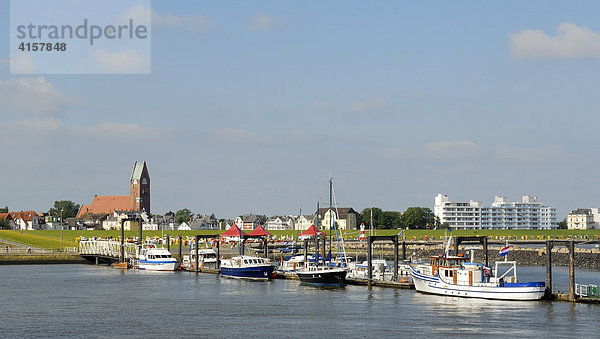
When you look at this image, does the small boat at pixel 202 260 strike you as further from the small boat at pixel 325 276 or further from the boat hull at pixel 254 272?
the small boat at pixel 325 276

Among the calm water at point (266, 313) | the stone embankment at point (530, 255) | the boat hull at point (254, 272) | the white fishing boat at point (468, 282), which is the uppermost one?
the white fishing boat at point (468, 282)

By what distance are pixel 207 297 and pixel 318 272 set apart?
595 inches

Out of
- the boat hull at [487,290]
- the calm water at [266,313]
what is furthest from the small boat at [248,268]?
the boat hull at [487,290]

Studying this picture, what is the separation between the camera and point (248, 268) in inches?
3939

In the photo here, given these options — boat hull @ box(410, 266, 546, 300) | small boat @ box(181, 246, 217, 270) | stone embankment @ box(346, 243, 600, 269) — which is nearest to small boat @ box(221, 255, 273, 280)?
small boat @ box(181, 246, 217, 270)

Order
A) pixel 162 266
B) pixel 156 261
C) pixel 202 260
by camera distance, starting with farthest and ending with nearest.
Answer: pixel 202 260 < pixel 156 261 < pixel 162 266

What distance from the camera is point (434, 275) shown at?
7781 centimetres

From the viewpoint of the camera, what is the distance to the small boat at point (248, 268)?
326ft

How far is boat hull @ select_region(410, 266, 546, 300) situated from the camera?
69.9 metres

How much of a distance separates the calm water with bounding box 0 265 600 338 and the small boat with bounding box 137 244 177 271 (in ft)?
78.4

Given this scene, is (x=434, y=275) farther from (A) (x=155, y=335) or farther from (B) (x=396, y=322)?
(A) (x=155, y=335)

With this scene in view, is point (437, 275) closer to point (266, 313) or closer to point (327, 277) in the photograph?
point (327, 277)

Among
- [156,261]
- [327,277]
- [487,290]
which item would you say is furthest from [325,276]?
[156,261]

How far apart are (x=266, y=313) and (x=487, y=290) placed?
21313mm
